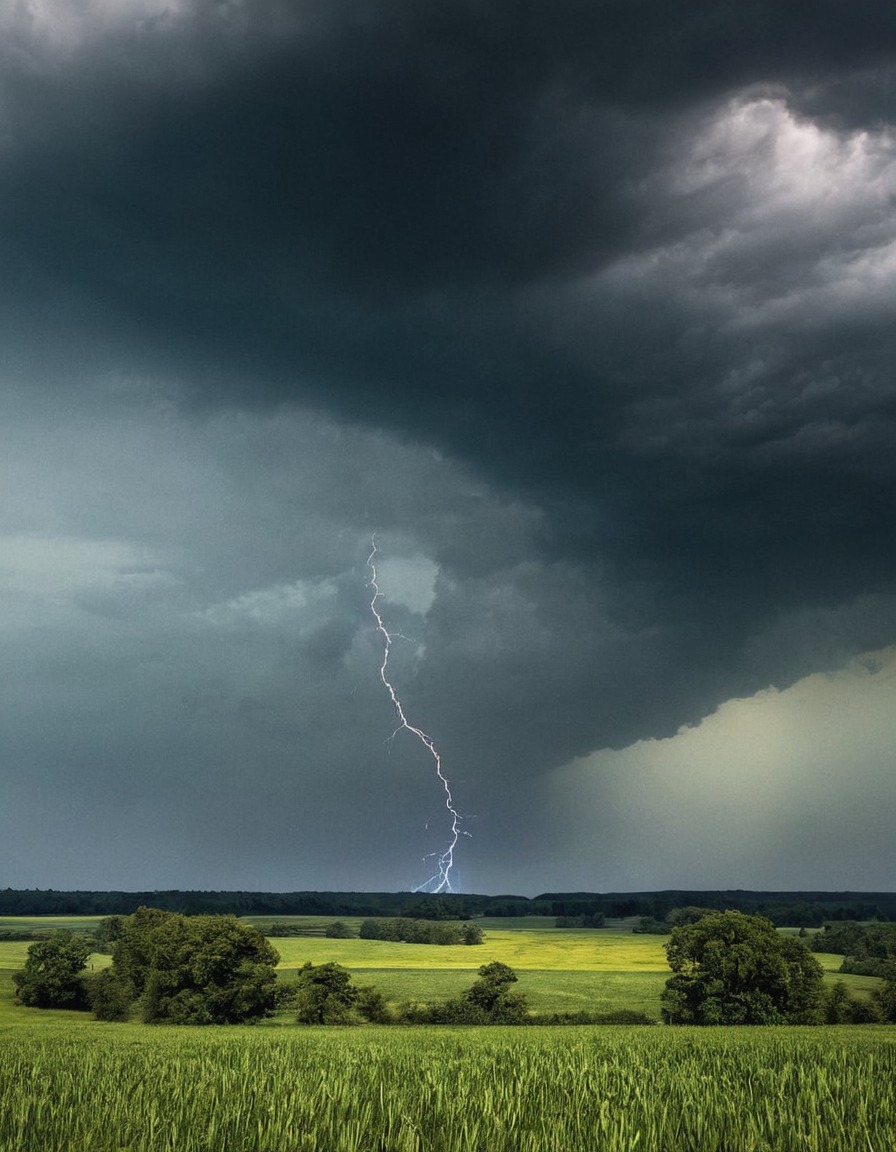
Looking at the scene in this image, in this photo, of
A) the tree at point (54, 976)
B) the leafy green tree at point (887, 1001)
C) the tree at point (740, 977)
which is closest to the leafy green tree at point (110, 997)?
the tree at point (54, 976)

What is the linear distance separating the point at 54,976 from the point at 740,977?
8020 centimetres

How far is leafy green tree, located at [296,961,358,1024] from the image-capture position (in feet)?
282

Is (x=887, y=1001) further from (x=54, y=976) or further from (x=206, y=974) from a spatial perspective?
(x=54, y=976)

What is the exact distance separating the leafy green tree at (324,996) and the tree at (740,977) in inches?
1259

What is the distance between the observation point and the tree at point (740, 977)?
80.1 metres

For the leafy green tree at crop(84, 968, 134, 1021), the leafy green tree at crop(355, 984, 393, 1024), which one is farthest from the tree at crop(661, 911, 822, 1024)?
the leafy green tree at crop(84, 968, 134, 1021)

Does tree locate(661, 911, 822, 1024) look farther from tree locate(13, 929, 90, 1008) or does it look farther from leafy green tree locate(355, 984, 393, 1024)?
tree locate(13, 929, 90, 1008)

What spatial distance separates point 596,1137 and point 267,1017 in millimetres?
94426

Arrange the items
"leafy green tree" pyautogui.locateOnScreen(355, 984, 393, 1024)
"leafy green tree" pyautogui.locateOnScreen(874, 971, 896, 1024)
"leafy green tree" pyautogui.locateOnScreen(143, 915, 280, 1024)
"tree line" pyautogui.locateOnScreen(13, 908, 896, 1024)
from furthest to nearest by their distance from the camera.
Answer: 1. "leafy green tree" pyautogui.locateOnScreen(143, 915, 280, 1024)
2. "leafy green tree" pyautogui.locateOnScreen(355, 984, 393, 1024)
3. "leafy green tree" pyautogui.locateOnScreen(874, 971, 896, 1024)
4. "tree line" pyautogui.locateOnScreen(13, 908, 896, 1024)

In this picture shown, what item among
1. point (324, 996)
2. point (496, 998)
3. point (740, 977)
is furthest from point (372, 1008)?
point (740, 977)

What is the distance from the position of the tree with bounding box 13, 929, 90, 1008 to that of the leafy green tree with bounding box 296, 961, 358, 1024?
A: 116ft

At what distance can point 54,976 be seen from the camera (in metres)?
105

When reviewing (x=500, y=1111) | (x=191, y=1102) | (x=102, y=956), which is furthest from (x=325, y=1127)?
(x=102, y=956)

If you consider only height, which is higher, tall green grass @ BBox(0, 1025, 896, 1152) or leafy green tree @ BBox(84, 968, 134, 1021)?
tall green grass @ BBox(0, 1025, 896, 1152)
